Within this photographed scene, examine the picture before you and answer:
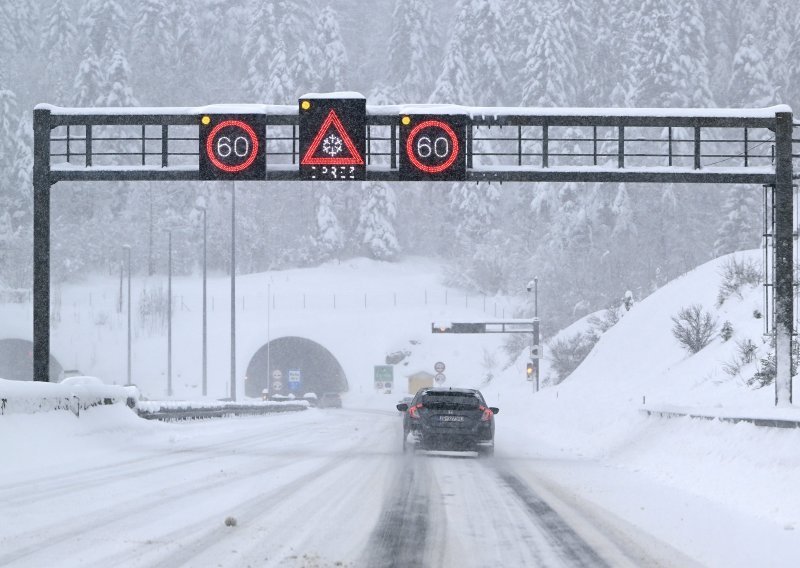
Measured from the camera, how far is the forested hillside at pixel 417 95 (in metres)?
96.4

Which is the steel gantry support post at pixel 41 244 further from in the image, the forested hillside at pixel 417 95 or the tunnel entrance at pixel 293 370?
the forested hillside at pixel 417 95

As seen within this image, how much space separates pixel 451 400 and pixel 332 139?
556 centimetres

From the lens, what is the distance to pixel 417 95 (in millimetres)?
126750

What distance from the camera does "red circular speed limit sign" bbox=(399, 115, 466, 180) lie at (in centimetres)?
2378

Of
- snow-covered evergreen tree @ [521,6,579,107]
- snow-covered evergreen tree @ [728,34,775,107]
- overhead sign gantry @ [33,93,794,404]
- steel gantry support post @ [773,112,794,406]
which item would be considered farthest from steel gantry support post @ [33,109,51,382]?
snow-covered evergreen tree @ [521,6,579,107]

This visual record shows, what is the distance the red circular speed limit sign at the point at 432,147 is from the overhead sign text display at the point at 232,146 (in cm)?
280

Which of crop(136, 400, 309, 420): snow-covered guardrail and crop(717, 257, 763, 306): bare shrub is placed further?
crop(717, 257, 763, 306): bare shrub

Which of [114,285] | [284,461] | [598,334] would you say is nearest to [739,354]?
[284,461]

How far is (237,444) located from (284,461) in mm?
5527

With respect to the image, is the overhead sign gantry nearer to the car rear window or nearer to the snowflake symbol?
the snowflake symbol

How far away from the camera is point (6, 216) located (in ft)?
366

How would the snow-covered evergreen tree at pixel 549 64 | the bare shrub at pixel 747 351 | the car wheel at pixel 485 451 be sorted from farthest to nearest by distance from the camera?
the snow-covered evergreen tree at pixel 549 64 → the bare shrub at pixel 747 351 → the car wheel at pixel 485 451

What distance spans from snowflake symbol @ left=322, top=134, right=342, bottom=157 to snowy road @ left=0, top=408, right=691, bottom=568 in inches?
248

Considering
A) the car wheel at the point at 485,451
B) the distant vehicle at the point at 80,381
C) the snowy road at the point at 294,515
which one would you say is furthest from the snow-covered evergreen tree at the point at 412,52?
the snowy road at the point at 294,515
